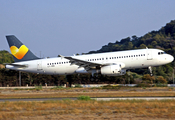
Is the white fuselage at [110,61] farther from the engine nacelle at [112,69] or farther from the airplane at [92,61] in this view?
the engine nacelle at [112,69]

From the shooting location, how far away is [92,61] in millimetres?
39594

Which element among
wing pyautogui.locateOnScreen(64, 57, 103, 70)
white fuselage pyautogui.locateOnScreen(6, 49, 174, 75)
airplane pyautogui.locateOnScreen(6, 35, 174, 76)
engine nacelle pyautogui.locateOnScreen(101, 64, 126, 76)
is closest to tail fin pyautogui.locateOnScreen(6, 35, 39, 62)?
airplane pyautogui.locateOnScreen(6, 35, 174, 76)

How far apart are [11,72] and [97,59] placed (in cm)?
3631

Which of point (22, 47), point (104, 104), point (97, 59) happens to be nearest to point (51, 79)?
point (22, 47)

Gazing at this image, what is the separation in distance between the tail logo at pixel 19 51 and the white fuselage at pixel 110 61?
4.59ft

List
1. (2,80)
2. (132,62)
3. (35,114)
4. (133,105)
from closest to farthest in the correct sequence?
(35,114), (133,105), (132,62), (2,80)

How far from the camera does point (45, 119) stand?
15.2 metres

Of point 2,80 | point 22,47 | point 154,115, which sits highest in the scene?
point 22,47

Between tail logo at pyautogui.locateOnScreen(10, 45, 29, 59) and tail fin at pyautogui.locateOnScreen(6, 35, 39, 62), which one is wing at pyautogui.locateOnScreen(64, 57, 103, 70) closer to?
tail fin at pyautogui.locateOnScreen(6, 35, 39, 62)

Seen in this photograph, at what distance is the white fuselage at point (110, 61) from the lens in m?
37.2

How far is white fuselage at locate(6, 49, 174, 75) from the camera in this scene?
3725cm

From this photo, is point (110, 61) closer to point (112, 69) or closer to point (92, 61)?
point (112, 69)

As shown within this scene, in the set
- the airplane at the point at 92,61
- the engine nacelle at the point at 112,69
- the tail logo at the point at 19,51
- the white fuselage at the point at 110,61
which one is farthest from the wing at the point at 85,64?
the tail logo at the point at 19,51

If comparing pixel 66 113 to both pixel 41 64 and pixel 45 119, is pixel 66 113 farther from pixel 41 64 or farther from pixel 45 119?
pixel 41 64
